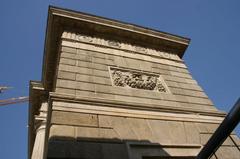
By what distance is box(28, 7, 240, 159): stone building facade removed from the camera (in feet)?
17.8

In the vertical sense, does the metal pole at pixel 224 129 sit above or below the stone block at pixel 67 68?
below

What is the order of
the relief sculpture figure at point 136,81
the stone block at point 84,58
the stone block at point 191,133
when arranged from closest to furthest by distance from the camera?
the stone block at point 191,133 → the relief sculpture figure at point 136,81 → the stone block at point 84,58

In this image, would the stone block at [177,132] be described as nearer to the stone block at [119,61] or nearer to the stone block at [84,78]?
the stone block at [84,78]

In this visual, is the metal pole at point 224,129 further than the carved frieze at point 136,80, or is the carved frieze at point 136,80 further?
the carved frieze at point 136,80

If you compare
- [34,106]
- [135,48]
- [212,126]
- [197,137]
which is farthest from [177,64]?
[34,106]

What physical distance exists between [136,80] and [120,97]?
1285 mm

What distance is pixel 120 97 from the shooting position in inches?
275

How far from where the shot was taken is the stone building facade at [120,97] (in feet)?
17.8

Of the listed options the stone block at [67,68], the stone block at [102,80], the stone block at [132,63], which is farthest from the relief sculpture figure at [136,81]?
the stone block at [67,68]

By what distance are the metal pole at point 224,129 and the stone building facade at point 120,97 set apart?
7.20 feet

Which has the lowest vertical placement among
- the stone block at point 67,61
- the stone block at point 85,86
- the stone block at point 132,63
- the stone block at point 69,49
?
the stone block at point 85,86

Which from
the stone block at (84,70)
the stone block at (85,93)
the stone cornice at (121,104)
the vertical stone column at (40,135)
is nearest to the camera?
the stone cornice at (121,104)

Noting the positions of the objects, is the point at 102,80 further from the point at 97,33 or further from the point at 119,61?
the point at 97,33

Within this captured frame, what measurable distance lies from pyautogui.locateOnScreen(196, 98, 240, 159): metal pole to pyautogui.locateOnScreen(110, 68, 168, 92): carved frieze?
14.6ft
